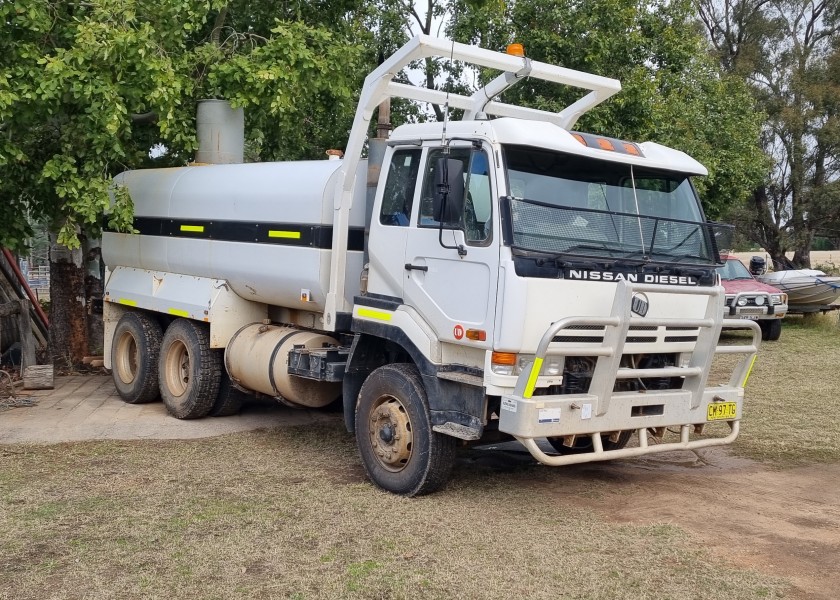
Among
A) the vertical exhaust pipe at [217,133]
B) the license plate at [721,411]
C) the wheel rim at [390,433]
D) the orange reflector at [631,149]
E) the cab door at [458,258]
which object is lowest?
the wheel rim at [390,433]

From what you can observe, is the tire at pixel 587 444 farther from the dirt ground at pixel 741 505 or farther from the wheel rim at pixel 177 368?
the wheel rim at pixel 177 368

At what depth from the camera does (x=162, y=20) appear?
10773 millimetres

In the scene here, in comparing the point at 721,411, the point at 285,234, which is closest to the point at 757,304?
the point at 721,411

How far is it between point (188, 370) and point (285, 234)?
258 cm

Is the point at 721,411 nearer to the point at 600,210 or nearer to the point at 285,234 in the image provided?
the point at 600,210

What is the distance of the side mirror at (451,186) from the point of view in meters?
6.67

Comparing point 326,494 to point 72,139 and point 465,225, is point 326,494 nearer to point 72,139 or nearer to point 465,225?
point 465,225

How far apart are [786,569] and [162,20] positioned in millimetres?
8567

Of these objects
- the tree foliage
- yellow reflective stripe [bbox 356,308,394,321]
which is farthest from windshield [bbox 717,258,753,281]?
yellow reflective stripe [bbox 356,308,394,321]

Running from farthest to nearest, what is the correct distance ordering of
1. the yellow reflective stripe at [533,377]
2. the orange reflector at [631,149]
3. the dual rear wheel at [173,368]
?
the dual rear wheel at [173,368], the orange reflector at [631,149], the yellow reflective stripe at [533,377]

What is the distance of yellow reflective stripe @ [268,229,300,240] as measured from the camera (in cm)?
847

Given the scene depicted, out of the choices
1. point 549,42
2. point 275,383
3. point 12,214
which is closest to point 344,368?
Answer: point 275,383

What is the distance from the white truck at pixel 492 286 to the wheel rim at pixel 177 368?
1847 millimetres

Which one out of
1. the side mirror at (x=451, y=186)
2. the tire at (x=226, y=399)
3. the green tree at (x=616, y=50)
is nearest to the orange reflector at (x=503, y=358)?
the side mirror at (x=451, y=186)
